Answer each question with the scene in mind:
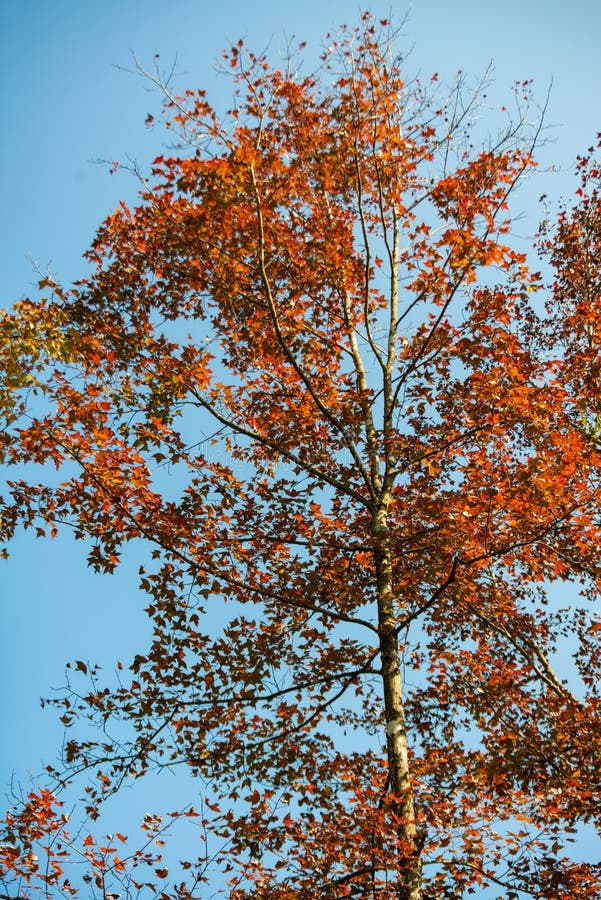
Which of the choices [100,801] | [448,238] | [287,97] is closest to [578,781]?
[100,801]

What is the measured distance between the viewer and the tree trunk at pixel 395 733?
5148mm

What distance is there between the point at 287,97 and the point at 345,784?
892 centimetres

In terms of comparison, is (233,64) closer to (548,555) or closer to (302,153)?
(302,153)

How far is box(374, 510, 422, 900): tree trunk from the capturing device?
5148mm

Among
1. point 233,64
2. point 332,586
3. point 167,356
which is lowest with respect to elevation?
point 332,586

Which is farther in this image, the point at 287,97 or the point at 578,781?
the point at 287,97

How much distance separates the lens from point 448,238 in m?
6.57

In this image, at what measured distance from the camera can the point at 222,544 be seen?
6562mm

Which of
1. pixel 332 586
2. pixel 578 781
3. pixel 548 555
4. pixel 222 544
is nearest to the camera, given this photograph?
pixel 578 781

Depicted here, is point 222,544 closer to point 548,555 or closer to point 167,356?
point 167,356

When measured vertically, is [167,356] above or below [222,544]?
above

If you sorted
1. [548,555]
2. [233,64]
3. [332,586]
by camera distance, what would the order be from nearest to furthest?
[233,64], [332,586], [548,555]

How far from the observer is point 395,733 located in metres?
5.97

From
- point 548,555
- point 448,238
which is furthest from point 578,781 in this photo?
point 448,238
